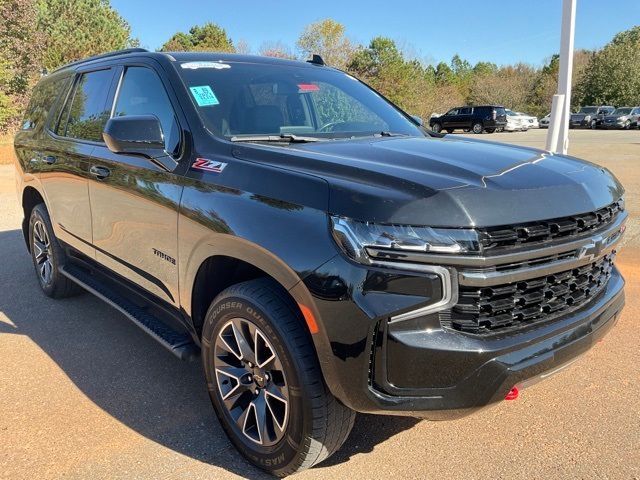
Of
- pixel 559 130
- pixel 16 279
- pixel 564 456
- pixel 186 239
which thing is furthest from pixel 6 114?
pixel 564 456

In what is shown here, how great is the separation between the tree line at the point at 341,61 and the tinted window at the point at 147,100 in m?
3.99

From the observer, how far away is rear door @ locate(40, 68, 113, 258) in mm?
3957

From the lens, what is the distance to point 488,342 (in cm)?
209

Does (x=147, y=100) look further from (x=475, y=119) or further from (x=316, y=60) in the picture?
(x=475, y=119)

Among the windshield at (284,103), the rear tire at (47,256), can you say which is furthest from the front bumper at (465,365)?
the rear tire at (47,256)

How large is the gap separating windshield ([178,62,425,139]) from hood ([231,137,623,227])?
43 cm

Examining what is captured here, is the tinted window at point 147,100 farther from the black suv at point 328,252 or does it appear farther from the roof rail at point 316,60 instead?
the roof rail at point 316,60

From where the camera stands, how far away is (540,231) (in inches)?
85.7

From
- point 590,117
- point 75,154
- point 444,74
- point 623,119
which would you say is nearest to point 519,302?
point 75,154

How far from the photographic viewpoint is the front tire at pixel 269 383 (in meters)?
2.30

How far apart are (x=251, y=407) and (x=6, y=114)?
23.2 metres

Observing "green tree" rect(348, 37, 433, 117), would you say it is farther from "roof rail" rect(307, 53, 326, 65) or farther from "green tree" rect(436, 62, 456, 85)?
"roof rail" rect(307, 53, 326, 65)

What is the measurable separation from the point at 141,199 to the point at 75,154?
1.22m

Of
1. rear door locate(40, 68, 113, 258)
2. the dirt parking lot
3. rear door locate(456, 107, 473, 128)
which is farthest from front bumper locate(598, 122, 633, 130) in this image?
rear door locate(40, 68, 113, 258)
